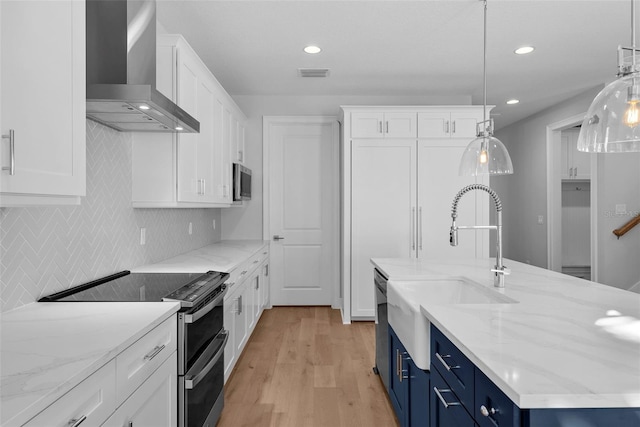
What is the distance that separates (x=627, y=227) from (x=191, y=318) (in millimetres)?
5001

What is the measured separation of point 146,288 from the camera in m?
2.05

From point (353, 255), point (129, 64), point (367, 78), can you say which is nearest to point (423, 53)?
point (367, 78)

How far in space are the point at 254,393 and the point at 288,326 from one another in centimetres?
156

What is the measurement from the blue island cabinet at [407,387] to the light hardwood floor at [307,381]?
259 mm

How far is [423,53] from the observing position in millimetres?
3656

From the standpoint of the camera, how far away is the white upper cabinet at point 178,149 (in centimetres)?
255

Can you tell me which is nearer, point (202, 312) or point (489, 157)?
point (202, 312)

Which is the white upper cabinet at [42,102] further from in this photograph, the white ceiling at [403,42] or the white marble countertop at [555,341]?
the white ceiling at [403,42]

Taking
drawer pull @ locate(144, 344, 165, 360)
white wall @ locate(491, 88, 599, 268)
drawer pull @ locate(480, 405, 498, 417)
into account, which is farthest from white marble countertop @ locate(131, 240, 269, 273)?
white wall @ locate(491, 88, 599, 268)

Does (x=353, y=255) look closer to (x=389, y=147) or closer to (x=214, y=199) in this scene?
(x=389, y=147)

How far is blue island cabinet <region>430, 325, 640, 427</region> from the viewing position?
35.4 inches

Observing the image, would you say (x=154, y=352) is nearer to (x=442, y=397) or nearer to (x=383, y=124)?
(x=442, y=397)

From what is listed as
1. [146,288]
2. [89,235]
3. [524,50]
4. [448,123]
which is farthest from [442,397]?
[448,123]

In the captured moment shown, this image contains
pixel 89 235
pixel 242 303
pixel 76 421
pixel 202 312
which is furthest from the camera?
pixel 242 303
